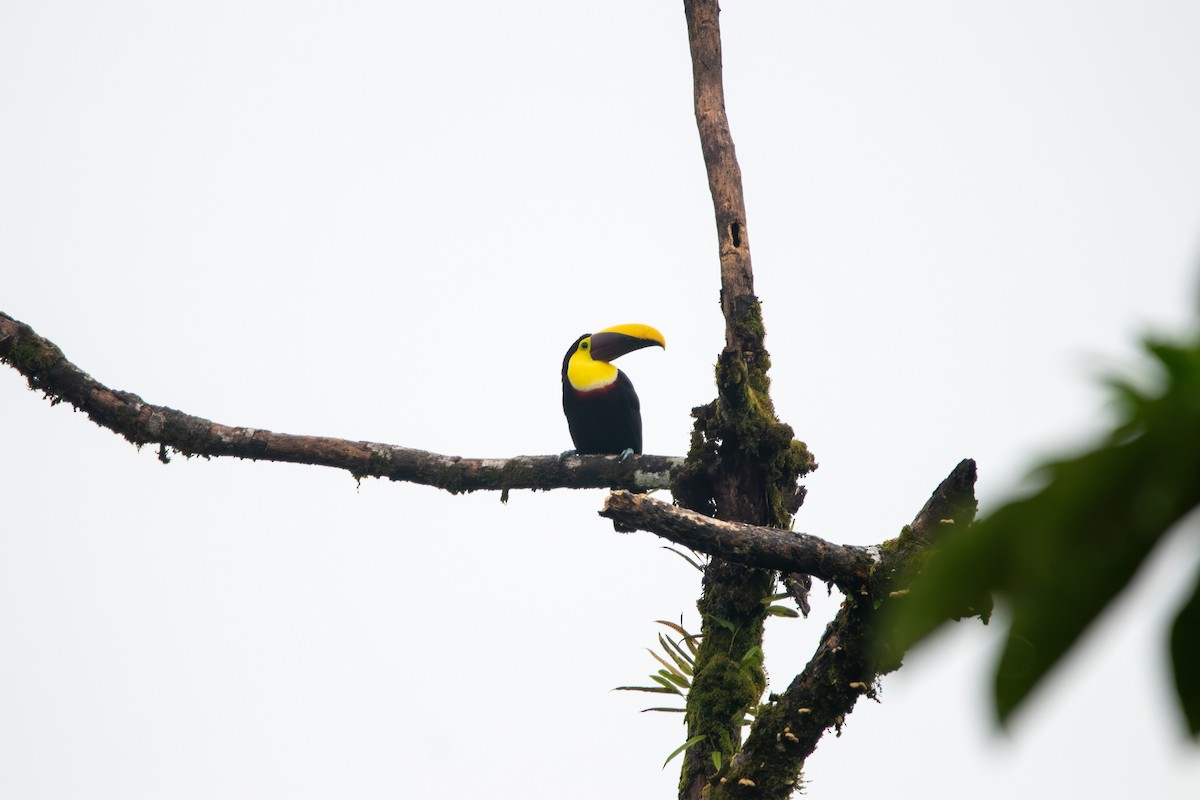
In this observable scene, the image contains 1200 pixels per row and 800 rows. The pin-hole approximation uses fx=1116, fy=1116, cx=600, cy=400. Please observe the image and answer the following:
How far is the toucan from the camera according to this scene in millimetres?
8320

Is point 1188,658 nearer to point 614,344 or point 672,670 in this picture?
point 672,670

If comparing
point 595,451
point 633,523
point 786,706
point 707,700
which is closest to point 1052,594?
point 633,523

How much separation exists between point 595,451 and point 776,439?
3624mm

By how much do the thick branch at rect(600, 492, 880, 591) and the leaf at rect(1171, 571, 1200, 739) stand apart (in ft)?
11.4

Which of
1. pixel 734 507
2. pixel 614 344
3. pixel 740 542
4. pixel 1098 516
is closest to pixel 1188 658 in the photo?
pixel 1098 516

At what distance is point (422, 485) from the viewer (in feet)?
20.3

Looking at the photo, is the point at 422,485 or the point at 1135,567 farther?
the point at 422,485

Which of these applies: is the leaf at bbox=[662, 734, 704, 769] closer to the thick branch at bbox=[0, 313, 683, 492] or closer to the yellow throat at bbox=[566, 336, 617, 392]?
the thick branch at bbox=[0, 313, 683, 492]

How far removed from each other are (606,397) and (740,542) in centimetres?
432

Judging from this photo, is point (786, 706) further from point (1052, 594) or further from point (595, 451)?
point (595, 451)

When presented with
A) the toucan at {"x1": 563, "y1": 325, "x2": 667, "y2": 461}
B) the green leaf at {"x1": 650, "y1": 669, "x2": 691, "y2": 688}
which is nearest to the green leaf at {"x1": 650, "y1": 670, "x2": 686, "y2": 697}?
the green leaf at {"x1": 650, "y1": 669, "x2": 691, "y2": 688}

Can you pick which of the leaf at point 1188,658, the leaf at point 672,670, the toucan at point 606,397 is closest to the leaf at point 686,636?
the leaf at point 672,670

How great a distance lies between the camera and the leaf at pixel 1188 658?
0.56m

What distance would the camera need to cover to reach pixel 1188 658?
58 cm
